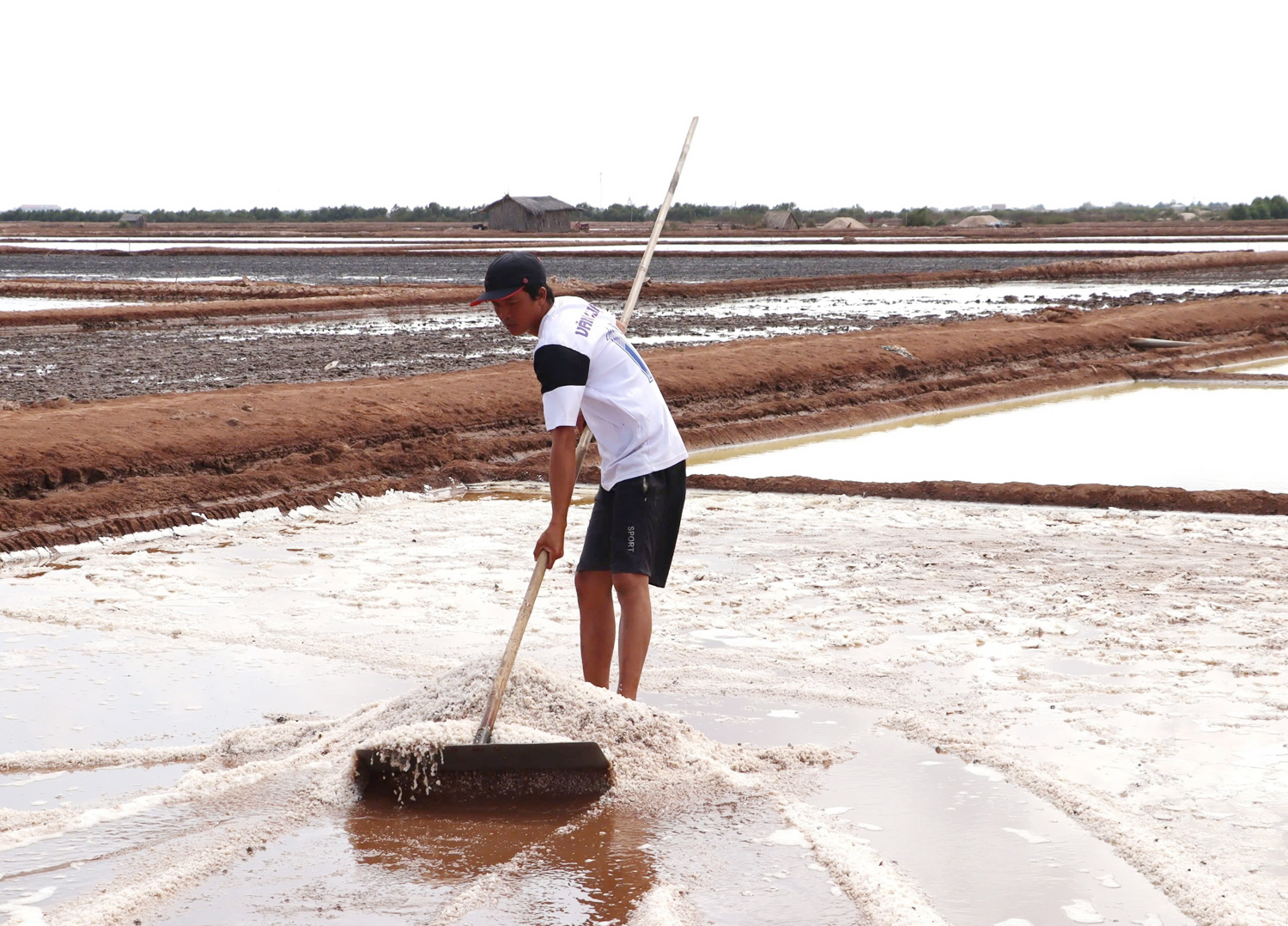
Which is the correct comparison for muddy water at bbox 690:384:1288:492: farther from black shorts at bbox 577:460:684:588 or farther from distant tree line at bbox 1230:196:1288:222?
distant tree line at bbox 1230:196:1288:222

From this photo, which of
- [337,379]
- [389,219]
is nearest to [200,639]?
[337,379]

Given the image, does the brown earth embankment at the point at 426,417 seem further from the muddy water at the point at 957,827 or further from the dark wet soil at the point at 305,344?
the muddy water at the point at 957,827

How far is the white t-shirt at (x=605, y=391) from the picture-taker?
3830mm

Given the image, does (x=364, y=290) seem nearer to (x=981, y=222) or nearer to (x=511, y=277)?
(x=511, y=277)

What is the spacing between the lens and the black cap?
3.85 metres

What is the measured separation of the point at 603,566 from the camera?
13.6 feet

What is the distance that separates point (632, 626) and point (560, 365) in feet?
2.75

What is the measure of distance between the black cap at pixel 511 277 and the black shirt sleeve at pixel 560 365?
0.63 ft

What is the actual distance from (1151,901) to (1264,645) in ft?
7.19

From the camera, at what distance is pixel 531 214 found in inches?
2547

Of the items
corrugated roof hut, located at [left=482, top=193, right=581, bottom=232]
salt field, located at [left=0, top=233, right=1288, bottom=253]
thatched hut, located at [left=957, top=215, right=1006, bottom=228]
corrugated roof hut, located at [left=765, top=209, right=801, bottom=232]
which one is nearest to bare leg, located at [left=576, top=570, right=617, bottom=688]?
salt field, located at [left=0, top=233, right=1288, bottom=253]

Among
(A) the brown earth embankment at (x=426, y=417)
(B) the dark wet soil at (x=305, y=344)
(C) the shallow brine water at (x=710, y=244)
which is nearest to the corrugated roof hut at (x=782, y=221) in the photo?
(C) the shallow brine water at (x=710, y=244)

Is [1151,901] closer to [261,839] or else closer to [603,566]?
[603,566]

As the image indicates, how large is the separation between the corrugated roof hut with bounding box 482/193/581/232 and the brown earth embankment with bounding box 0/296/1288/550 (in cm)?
4930
